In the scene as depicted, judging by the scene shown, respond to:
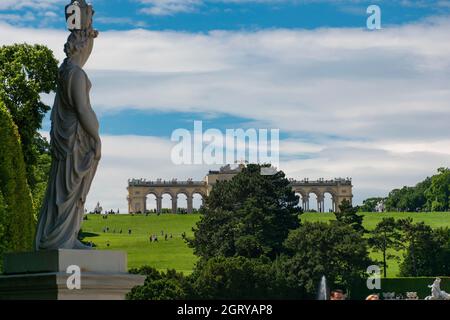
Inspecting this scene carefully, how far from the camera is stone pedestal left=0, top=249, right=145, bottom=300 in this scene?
15430mm

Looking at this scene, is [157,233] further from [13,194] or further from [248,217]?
[13,194]

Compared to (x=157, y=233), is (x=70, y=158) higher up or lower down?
lower down

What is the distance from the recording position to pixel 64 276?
15.4 meters

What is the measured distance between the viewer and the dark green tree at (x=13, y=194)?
42.1 metres

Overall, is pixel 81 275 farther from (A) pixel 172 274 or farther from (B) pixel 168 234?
(B) pixel 168 234

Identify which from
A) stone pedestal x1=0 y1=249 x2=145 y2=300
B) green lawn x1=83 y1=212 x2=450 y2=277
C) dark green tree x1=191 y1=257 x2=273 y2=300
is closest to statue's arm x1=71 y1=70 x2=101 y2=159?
stone pedestal x1=0 y1=249 x2=145 y2=300

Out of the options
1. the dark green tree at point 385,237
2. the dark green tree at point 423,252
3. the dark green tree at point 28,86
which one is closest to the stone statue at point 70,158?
the dark green tree at point 28,86

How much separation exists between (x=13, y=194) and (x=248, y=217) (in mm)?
67730

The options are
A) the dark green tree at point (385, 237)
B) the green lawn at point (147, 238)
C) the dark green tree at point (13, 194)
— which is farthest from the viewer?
the green lawn at point (147, 238)

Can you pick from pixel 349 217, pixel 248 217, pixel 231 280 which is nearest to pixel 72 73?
pixel 231 280

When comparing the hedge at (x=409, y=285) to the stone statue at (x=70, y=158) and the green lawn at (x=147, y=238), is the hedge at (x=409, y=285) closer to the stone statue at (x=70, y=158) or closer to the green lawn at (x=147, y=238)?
the green lawn at (x=147, y=238)

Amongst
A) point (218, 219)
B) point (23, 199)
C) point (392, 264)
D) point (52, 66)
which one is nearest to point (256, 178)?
point (218, 219)

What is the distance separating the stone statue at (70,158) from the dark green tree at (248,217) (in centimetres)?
9007
